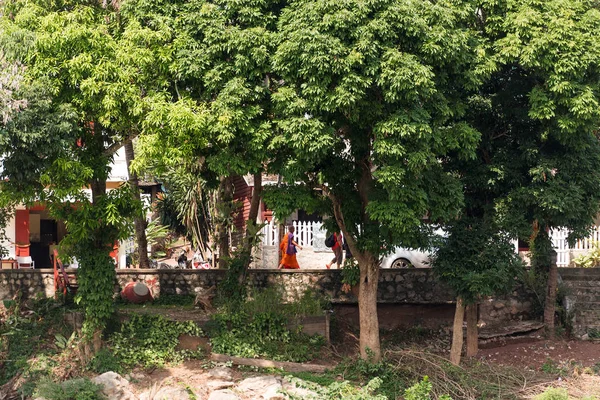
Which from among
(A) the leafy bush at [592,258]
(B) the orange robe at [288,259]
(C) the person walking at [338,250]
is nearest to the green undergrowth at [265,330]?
(B) the orange robe at [288,259]

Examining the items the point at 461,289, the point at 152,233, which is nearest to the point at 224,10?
the point at 461,289

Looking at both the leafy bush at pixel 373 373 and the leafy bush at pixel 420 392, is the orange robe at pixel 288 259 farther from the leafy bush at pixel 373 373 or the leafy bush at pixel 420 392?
the leafy bush at pixel 420 392

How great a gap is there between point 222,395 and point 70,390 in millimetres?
2826

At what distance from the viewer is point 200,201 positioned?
22.3m

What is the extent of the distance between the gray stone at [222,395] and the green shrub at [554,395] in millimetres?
5698

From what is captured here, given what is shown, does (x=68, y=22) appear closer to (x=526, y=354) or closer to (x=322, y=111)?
(x=322, y=111)

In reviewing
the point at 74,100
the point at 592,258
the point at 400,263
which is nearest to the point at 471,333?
the point at 400,263

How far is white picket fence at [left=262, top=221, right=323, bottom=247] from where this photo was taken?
21875mm

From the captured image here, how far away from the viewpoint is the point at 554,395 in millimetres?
13703

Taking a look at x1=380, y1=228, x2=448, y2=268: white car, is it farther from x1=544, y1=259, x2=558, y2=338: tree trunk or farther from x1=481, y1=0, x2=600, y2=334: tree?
x1=481, y1=0, x2=600, y2=334: tree

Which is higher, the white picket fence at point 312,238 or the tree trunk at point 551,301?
the white picket fence at point 312,238

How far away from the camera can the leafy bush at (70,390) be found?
45.9 ft

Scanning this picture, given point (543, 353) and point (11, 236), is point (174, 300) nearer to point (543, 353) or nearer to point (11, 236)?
point (11, 236)

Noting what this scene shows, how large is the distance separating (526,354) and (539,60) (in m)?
6.74
